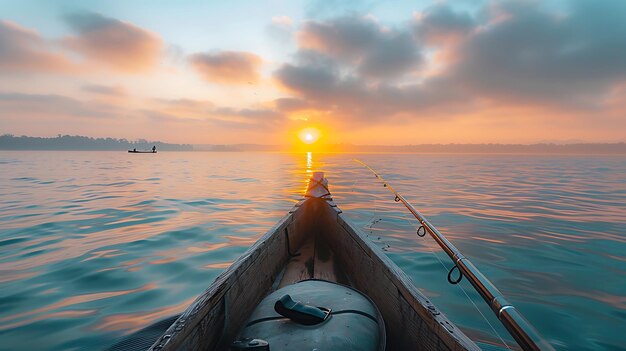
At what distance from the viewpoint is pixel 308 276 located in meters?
4.82

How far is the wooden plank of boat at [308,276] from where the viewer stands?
83.8 inches

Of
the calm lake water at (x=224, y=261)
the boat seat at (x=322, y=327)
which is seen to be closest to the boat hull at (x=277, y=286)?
the boat seat at (x=322, y=327)

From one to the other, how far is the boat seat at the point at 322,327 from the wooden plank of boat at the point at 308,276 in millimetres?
304

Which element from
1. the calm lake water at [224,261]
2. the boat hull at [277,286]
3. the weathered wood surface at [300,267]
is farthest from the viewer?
the weathered wood surface at [300,267]

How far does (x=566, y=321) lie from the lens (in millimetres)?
4410

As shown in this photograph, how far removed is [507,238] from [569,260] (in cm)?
170

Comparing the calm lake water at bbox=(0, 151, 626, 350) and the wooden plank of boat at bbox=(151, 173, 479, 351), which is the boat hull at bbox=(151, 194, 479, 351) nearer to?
the wooden plank of boat at bbox=(151, 173, 479, 351)

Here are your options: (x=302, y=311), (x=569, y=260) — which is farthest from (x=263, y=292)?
(x=569, y=260)

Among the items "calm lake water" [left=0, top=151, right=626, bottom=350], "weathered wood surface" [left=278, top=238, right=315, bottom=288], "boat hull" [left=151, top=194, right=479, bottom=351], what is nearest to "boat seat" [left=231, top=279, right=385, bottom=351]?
"boat hull" [left=151, top=194, right=479, bottom=351]

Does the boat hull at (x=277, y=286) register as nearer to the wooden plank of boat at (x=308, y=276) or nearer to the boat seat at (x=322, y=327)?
the wooden plank of boat at (x=308, y=276)

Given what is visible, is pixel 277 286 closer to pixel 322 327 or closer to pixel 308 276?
pixel 308 276

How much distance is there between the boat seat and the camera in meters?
2.14

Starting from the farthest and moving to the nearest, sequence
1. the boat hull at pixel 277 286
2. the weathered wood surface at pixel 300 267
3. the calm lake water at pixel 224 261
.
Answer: the weathered wood surface at pixel 300 267, the calm lake water at pixel 224 261, the boat hull at pixel 277 286

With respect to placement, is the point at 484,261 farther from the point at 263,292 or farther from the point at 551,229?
the point at 263,292
